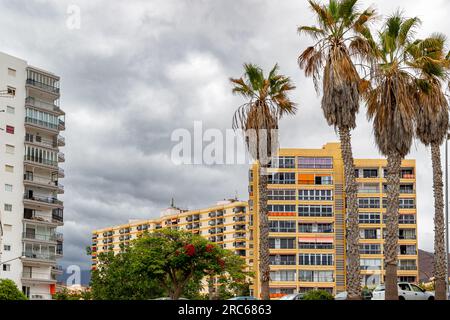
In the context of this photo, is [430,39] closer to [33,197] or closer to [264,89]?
[264,89]

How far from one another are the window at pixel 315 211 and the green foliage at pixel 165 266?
50.2 m

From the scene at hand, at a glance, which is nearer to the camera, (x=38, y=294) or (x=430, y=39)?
(x=430, y=39)

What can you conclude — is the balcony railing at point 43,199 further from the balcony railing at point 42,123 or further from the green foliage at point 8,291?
the green foliage at point 8,291

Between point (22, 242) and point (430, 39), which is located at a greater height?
point (430, 39)

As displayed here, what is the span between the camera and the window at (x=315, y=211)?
124750 mm

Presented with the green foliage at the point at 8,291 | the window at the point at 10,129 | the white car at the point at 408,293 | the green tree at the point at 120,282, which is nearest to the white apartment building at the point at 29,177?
the window at the point at 10,129

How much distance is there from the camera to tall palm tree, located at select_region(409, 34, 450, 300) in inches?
1543

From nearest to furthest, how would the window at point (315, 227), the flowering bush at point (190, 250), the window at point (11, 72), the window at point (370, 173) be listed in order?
the flowering bush at point (190, 250), the window at point (11, 72), the window at point (315, 227), the window at point (370, 173)

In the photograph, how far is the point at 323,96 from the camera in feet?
121

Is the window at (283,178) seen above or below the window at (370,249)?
above

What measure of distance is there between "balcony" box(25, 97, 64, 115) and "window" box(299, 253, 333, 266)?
1875 inches
